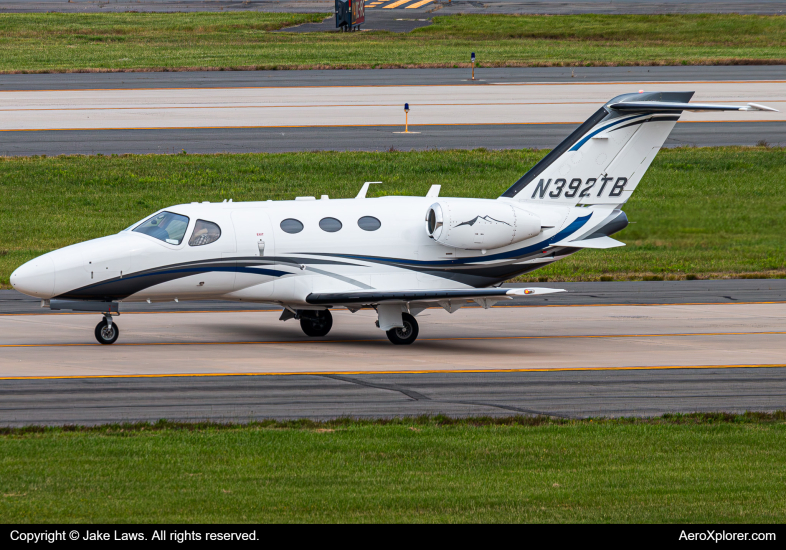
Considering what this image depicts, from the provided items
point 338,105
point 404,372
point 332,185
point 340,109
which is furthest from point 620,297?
point 338,105

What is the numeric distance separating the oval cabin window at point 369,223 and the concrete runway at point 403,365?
2573mm

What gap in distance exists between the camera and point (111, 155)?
46156 mm

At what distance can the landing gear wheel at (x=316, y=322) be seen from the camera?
1032 inches

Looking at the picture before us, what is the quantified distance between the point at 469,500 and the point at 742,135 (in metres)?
42.1

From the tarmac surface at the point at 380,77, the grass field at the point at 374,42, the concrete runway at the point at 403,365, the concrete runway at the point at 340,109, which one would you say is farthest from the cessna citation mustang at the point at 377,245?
the grass field at the point at 374,42

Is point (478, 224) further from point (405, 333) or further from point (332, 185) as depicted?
point (332, 185)

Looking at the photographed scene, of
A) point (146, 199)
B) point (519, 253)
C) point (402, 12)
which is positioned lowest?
point (519, 253)

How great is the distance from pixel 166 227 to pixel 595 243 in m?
9.46

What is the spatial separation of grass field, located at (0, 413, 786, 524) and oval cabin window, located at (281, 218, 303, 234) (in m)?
7.77

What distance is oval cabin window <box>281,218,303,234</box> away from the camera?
2488cm

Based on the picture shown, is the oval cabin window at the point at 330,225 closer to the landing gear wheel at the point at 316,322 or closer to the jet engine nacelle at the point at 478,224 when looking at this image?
the jet engine nacelle at the point at 478,224

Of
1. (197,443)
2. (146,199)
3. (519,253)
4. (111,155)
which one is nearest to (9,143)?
(111,155)

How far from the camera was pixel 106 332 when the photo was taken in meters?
24.4
